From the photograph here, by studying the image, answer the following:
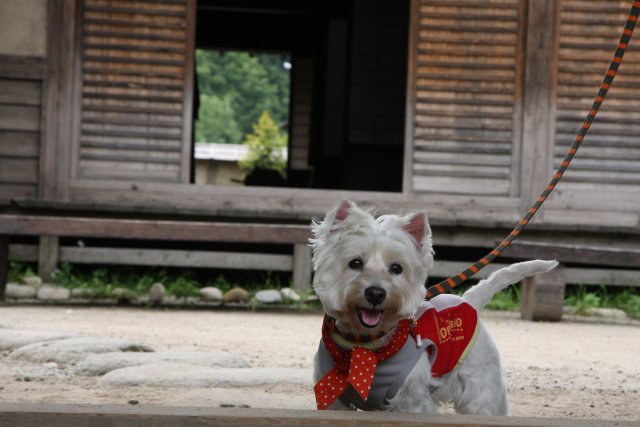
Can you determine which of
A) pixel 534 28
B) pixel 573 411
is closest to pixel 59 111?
pixel 534 28

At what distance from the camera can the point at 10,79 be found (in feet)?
36.8

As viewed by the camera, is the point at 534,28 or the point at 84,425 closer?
the point at 84,425

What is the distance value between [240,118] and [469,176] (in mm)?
46234

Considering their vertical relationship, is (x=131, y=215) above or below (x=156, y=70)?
below

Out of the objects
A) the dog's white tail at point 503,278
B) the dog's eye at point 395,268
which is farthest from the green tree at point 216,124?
the dog's eye at point 395,268

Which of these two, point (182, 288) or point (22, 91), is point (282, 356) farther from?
point (22, 91)

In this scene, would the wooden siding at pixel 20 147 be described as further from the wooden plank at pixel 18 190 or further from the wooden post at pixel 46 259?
the wooden post at pixel 46 259

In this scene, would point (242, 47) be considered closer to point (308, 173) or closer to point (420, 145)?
point (308, 173)

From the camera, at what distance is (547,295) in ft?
31.9

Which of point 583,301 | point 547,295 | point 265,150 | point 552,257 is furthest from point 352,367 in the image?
point 265,150

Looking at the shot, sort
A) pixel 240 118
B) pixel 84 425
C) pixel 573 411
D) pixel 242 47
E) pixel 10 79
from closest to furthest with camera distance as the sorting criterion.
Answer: pixel 84 425
pixel 573 411
pixel 10 79
pixel 242 47
pixel 240 118

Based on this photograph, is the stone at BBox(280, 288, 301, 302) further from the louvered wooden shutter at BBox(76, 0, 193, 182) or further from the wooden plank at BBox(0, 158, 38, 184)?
the wooden plank at BBox(0, 158, 38, 184)

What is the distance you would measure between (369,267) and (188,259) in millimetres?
7645

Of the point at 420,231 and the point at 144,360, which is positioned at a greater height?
the point at 420,231
